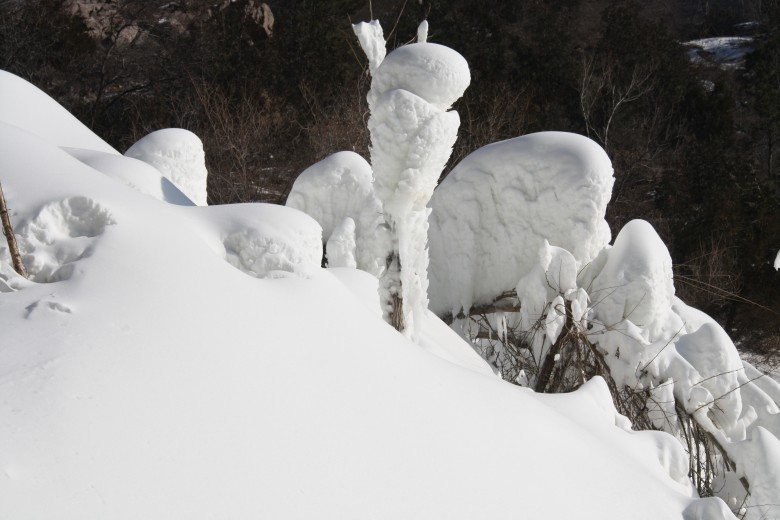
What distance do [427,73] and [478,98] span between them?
15979mm

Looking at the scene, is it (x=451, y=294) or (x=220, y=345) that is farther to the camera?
(x=451, y=294)

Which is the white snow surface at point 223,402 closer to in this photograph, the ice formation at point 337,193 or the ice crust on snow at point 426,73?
the ice crust on snow at point 426,73

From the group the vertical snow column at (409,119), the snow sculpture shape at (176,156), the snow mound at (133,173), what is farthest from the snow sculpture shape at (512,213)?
the snow mound at (133,173)

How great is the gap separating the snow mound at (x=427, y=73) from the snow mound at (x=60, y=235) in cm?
172

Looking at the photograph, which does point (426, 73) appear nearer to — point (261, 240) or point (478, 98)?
point (261, 240)

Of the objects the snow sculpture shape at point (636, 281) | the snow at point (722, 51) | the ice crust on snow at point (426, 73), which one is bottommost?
the snow at point (722, 51)

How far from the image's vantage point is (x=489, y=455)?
2592mm

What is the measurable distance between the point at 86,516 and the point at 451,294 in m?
4.72

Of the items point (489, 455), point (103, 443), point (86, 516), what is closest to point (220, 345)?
point (103, 443)

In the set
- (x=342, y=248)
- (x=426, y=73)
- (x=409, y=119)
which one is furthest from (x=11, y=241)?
(x=342, y=248)

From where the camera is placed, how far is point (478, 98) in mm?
19484

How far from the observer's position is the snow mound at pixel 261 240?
310cm

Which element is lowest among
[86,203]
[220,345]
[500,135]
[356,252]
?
[500,135]

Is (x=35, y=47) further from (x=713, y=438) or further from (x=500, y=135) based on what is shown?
(x=713, y=438)
